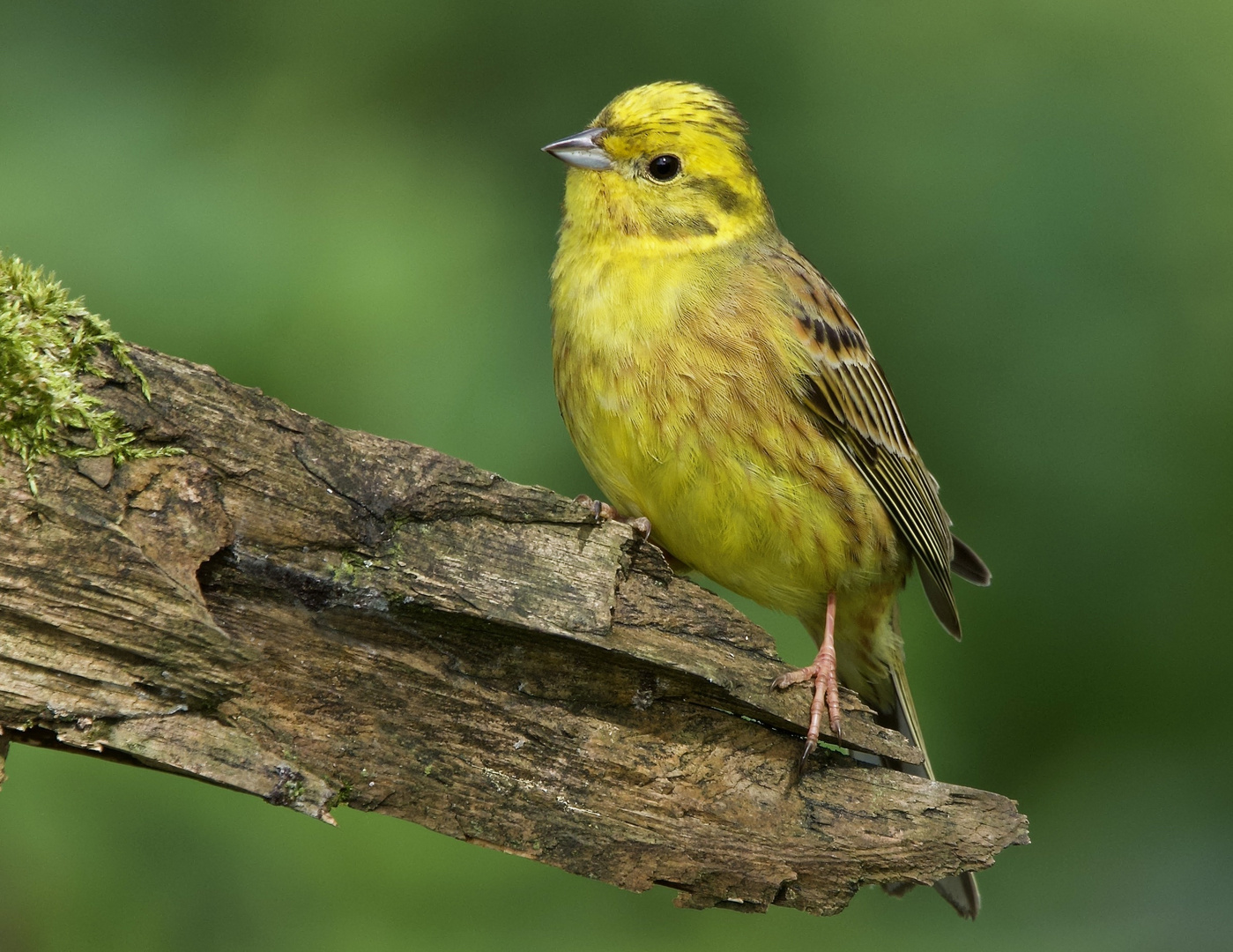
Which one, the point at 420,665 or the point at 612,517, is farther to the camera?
the point at 612,517

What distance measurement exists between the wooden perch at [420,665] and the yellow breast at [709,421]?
52 cm

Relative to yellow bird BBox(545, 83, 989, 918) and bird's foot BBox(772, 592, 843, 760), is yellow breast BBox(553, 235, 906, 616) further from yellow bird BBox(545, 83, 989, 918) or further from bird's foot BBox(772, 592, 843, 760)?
bird's foot BBox(772, 592, 843, 760)

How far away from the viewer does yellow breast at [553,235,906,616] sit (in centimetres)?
385

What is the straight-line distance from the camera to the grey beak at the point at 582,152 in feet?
13.8

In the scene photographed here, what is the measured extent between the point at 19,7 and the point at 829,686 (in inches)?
152

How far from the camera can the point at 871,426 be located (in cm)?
436

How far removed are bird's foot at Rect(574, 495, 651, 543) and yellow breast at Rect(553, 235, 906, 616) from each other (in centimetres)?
4

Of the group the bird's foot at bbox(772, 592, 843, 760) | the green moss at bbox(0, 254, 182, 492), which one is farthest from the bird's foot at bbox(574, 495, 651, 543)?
the green moss at bbox(0, 254, 182, 492)

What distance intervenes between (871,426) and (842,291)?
102cm

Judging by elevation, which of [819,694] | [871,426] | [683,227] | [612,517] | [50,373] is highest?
[683,227]

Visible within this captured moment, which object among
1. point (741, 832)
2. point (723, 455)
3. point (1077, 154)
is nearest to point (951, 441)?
point (1077, 154)

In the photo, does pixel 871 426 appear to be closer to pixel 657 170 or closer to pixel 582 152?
pixel 657 170

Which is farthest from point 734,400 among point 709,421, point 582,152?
point 582,152

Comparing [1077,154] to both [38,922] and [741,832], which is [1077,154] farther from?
[38,922]
